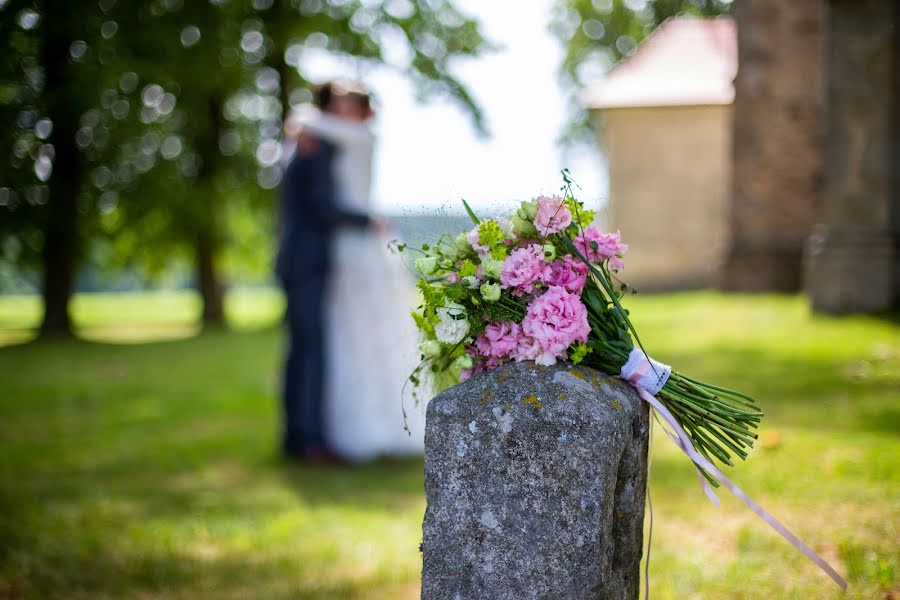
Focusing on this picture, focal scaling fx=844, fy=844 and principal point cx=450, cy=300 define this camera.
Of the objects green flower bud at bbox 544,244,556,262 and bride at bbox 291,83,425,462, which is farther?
bride at bbox 291,83,425,462

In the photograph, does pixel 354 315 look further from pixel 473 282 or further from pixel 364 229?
pixel 473 282

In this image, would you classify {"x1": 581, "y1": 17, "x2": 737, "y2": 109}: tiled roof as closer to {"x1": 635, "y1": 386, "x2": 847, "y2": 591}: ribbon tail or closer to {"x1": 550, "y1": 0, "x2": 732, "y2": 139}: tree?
{"x1": 550, "y1": 0, "x2": 732, "y2": 139}: tree

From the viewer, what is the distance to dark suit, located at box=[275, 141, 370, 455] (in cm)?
655

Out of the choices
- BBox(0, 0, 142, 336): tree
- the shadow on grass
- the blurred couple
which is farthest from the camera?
the blurred couple

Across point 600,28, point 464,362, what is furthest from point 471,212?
point 600,28

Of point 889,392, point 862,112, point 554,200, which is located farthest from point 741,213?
point 554,200

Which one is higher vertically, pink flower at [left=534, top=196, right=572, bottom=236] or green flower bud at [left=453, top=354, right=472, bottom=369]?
pink flower at [left=534, top=196, right=572, bottom=236]

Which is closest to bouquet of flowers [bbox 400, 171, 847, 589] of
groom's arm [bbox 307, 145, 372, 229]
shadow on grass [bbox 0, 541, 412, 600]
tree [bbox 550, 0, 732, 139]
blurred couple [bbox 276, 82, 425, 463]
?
shadow on grass [bbox 0, 541, 412, 600]

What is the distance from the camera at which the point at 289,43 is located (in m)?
19.8

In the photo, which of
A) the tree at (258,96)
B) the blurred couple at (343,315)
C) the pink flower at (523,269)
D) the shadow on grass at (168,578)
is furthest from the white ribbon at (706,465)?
the tree at (258,96)

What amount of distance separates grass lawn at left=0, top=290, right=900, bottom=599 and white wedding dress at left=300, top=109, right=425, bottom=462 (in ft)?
0.90

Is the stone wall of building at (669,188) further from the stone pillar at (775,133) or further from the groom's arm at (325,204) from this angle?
the groom's arm at (325,204)

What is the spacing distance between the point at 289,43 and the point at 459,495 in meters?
19.1

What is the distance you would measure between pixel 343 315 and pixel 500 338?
174 inches
